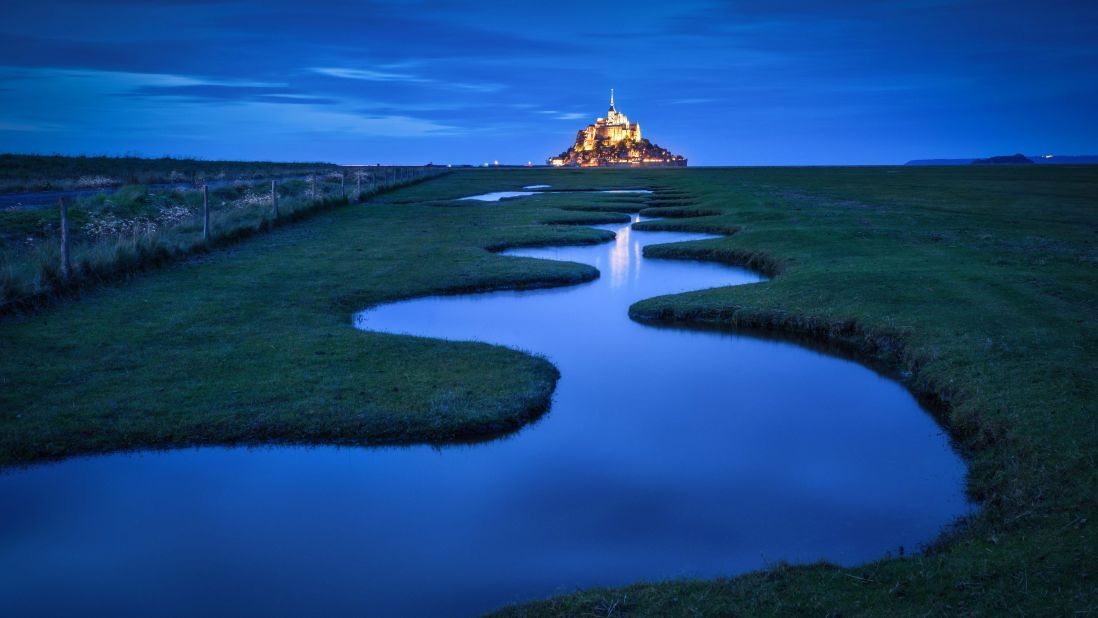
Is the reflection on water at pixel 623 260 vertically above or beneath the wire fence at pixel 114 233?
beneath

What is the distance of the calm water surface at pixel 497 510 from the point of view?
862cm

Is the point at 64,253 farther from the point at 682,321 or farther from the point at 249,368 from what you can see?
the point at 682,321

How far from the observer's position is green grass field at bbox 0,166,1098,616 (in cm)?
750

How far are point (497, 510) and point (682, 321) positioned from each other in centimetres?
1137

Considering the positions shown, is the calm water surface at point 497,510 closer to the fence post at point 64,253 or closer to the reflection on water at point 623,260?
the fence post at point 64,253

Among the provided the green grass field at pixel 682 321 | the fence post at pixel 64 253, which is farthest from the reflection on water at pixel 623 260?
the fence post at pixel 64 253

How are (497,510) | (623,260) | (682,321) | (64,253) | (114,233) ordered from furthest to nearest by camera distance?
(623,260) < (114,233) < (64,253) < (682,321) < (497,510)

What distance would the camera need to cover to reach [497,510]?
10375 mm

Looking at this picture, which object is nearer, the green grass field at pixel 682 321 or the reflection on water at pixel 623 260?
the green grass field at pixel 682 321

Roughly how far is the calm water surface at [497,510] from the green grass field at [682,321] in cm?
72

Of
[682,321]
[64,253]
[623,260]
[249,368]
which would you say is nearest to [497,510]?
[249,368]

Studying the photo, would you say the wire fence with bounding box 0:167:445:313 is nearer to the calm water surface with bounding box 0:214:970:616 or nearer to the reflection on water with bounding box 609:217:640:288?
the calm water surface with bounding box 0:214:970:616

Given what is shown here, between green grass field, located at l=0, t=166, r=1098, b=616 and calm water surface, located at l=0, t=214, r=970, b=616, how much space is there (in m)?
0.72

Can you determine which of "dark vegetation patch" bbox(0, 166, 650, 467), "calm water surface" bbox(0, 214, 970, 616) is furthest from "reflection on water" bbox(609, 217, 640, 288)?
"calm water surface" bbox(0, 214, 970, 616)
